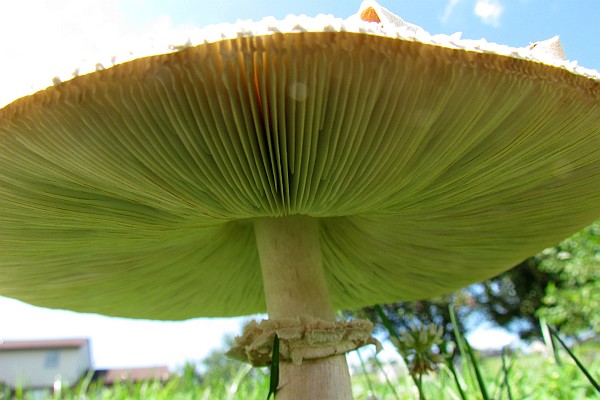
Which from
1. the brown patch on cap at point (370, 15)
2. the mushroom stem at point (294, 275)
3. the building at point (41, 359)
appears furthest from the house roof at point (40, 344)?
the brown patch on cap at point (370, 15)

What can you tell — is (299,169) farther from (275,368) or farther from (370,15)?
(275,368)

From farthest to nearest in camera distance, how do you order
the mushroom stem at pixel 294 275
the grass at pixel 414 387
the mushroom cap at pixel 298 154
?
the grass at pixel 414 387 → the mushroom stem at pixel 294 275 → the mushroom cap at pixel 298 154

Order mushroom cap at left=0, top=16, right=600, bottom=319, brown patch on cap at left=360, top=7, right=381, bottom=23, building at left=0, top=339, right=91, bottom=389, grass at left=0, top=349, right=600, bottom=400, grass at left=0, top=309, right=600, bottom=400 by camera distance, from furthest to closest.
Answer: building at left=0, top=339, right=91, bottom=389
grass at left=0, top=349, right=600, bottom=400
grass at left=0, top=309, right=600, bottom=400
brown patch on cap at left=360, top=7, right=381, bottom=23
mushroom cap at left=0, top=16, right=600, bottom=319

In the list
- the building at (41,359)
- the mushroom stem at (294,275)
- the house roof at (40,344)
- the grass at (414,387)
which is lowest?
the grass at (414,387)

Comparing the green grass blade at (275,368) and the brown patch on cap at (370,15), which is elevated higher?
the brown patch on cap at (370,15)

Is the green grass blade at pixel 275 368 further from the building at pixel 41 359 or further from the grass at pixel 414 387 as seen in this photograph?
Result: the building at pixel 41 359

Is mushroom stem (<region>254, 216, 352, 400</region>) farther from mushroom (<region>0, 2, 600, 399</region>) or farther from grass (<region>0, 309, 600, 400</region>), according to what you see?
grass (<region>0, 309, 600, 400</region>)

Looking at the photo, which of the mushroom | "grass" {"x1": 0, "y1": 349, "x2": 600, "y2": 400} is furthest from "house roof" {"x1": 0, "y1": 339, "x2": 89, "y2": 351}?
the mushroom
